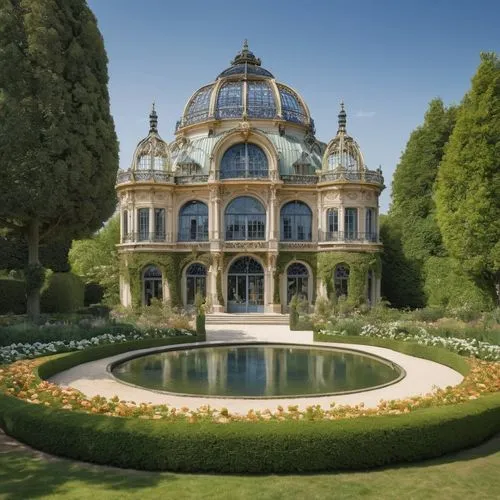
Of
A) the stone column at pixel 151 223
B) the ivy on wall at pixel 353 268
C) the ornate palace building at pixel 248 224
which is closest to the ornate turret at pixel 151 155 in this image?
the ornate palace building at pixel 248 224

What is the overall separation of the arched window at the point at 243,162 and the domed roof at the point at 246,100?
3310 millimetres

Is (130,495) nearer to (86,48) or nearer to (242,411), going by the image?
(242,411)

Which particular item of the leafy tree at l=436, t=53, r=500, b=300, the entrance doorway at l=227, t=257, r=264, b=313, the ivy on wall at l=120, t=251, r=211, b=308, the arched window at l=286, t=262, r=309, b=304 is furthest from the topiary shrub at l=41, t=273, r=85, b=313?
the leafy tree at l=436, t=53, r=500, b=300

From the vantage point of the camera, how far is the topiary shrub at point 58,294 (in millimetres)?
31844

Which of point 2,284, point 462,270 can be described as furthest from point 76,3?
point 462,270

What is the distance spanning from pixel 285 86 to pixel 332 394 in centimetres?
3407

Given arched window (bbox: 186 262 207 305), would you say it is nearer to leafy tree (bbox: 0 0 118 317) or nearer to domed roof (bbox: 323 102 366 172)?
domed roof (bbox: 323 102 366 172)

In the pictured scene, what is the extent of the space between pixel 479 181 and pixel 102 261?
31.1 metres

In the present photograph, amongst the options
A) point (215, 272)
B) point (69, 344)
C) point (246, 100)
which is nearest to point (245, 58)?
point (246, 100)

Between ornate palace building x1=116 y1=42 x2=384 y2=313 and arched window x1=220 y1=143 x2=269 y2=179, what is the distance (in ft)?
0.24

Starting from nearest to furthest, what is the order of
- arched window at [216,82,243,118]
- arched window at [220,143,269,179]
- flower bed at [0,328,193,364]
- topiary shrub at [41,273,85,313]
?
flower bed at [0,328,193,364], topiary shrub at [41,273,85,313], arched window at [220,143,269,179], arched window at [216,82,243,118]

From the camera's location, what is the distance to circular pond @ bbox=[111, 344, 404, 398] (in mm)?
15420

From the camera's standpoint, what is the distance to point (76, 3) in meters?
24.1

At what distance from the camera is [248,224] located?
127ft
